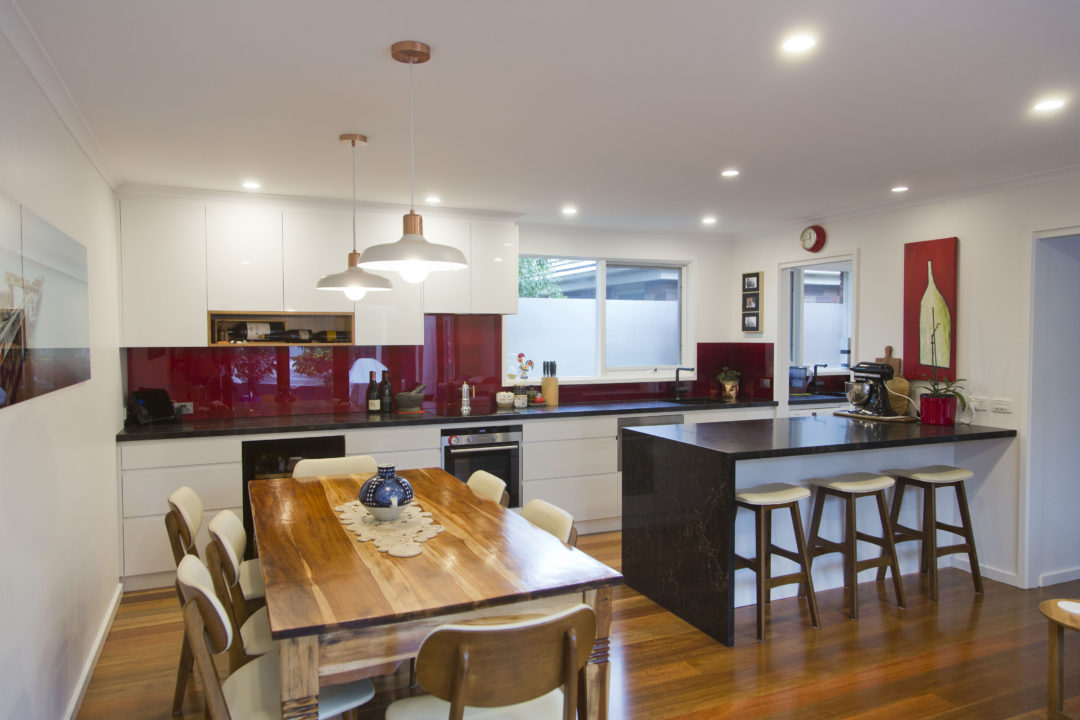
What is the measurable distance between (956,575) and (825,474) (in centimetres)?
127

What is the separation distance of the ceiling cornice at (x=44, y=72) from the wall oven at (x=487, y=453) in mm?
2602

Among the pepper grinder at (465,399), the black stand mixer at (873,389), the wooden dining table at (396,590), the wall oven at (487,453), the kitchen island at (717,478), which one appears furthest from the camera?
the pepper grinder at (465,399)

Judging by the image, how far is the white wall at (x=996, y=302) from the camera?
3873 mm

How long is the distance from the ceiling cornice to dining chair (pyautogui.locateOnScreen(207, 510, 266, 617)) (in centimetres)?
162

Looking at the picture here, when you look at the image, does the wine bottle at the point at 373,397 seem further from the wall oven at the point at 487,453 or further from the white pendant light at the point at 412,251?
the white pendant light at the point at 412,251

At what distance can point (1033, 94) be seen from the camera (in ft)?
8.38

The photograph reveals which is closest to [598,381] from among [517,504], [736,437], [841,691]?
[517,504]

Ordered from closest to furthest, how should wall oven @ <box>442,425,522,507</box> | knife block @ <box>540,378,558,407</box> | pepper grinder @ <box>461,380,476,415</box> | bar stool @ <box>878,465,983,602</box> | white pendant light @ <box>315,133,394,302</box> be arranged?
white pendant light @ <box>315,133,394,302</box> → bar stool @ <box>878,465,983,602</box> → wall oven @ <box>442,425,522,507</box> → pepper grinder @ <box>461,380,476,415</box> → knife block @ <box>540,378,558,407</box>

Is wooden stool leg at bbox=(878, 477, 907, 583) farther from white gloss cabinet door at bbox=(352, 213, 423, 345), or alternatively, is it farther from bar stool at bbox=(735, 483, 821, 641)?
→ white gloss cabinet door at bbox=(352, 213, 423, 345)

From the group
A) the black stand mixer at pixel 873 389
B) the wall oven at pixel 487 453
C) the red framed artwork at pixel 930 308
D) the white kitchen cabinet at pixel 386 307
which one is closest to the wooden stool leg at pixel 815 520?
the black stand mixer at pixel 873 389

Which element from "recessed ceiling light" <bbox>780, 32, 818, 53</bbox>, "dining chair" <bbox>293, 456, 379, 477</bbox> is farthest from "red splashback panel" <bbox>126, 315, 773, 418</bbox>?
"recessed ceiling light" <bbox>780, 32, 818, 53</bbox>

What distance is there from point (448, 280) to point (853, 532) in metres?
3.10

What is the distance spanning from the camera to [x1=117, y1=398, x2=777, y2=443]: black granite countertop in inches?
157

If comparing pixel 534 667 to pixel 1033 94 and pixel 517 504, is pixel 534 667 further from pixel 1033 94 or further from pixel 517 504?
pixel 517 504
